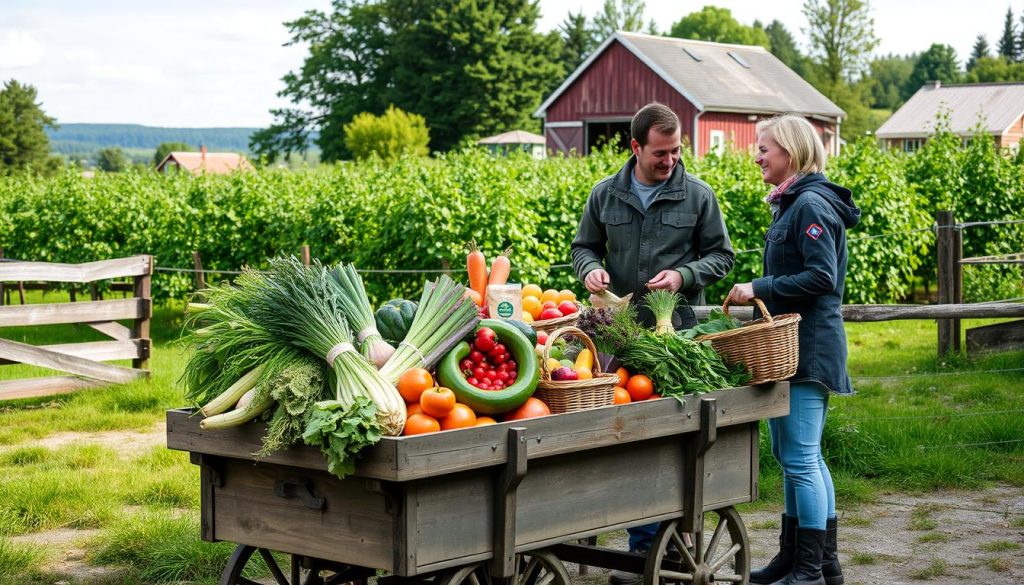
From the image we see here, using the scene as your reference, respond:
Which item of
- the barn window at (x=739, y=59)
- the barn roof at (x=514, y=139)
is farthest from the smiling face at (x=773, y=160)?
the barn roof at (x=514, y=139)

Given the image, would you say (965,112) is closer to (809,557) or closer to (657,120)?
(657,120)

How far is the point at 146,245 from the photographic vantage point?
619 inches

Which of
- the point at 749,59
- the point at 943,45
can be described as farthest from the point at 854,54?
the point at 943,45

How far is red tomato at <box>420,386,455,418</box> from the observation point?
12.1 feet

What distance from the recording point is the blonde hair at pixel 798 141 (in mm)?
4895

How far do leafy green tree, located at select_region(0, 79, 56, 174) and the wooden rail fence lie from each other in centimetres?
4532

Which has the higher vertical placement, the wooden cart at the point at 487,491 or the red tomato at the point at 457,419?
the red tomato at the point at 457,419

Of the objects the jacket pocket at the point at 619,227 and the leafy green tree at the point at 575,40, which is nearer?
the jacket pocket at the point at 619,227

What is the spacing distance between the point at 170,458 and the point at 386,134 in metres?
42.6

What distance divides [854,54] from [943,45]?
56.7 m

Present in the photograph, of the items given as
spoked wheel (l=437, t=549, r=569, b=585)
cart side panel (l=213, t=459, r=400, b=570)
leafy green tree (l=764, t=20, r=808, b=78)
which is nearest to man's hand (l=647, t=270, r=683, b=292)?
spoked wheel (l=437, t=549, r=569, b=585)

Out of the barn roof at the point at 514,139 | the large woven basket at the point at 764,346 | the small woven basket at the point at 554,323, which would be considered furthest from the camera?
the barn roof at the point at 514,139

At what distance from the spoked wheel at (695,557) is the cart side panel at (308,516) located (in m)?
1.33

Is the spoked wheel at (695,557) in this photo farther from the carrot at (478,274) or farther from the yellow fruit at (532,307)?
the carrot at (478,274)
